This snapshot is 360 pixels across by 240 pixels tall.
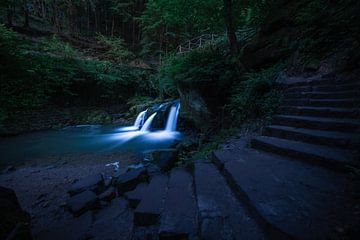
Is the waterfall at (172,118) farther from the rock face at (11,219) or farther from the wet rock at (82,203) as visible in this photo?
the rock face at (11,219)

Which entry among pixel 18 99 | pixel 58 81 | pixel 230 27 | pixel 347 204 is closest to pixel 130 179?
pixel 18 99

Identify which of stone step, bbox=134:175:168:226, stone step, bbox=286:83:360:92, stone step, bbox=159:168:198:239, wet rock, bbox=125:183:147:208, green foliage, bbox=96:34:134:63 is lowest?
wet rock, bbox=125:183:147:208

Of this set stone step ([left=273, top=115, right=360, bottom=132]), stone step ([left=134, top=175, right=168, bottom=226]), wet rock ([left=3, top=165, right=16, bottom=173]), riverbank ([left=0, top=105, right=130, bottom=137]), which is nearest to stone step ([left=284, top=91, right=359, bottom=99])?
stone step ([left=273, top=115, right=360, bottom=132])

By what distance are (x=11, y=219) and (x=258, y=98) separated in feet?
18.3

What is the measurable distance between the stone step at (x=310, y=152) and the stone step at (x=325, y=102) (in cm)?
127

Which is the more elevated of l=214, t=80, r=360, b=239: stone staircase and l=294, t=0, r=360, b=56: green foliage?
l=294, t=0, r=360, b=56: green foliage

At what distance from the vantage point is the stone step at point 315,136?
255cm

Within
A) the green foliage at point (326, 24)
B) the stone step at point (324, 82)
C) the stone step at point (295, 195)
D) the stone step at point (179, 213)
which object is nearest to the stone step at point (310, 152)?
the stone step at point (295, 195)

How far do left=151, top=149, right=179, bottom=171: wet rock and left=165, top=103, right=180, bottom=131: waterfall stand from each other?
6406mm

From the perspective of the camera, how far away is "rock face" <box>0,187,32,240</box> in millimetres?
2186

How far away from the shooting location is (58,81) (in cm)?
1312

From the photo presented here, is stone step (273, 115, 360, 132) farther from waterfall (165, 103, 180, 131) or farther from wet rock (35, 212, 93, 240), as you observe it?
waterfall (165, 103, 180, 131)

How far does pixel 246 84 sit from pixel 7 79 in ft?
18.8

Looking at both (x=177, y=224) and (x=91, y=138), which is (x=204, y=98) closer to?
(x=177, y=224)
